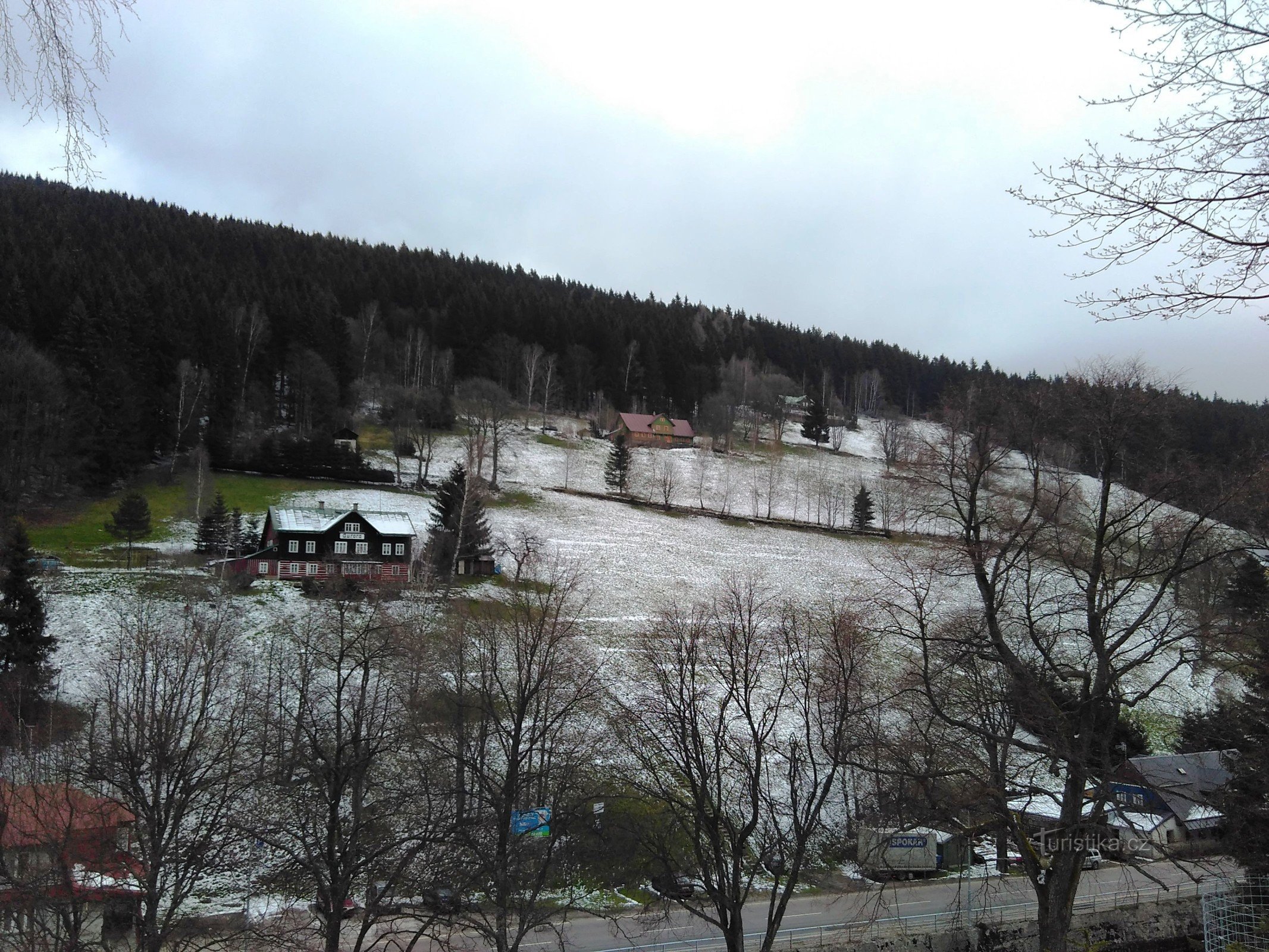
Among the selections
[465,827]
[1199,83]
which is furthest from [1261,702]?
[1199,83]

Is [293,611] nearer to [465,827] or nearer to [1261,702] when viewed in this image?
[465,827]

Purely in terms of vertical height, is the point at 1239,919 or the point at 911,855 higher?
the point at 1239,919

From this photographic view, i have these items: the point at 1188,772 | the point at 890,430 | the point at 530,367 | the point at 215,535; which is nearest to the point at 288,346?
the point at 530,367

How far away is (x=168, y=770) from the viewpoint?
53.0 feet

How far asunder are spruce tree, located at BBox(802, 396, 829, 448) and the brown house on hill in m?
16.5

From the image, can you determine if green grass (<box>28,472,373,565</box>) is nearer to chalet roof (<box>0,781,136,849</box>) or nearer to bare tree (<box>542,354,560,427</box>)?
chalet roof (<box>0,781,136,849</box>)

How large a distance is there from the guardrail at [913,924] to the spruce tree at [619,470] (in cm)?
4542

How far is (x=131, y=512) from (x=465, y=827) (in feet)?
107

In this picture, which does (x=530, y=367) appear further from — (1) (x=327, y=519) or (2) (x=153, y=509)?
(1) (x=327, y=519)

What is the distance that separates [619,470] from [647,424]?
1967 cm

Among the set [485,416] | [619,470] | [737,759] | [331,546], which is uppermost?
[485,416]

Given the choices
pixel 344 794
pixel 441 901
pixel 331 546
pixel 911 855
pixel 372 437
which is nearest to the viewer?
pixel 441 901

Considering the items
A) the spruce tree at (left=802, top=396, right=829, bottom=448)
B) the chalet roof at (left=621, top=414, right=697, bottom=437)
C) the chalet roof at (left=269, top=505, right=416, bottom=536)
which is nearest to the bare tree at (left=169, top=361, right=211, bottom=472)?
the chalet roof at (left=269, top=505, right=416, bottom=536)

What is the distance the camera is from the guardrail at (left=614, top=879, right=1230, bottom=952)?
56.9 ft
